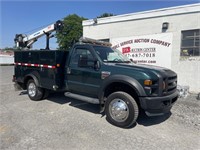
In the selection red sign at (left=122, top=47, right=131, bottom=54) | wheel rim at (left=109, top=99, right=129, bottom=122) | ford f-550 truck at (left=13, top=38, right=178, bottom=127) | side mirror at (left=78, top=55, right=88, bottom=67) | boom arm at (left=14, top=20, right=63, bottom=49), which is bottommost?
wheel rim at (left=109, top=99, right=129, bottom=122)

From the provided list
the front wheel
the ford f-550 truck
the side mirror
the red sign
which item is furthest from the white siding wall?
the front wheel

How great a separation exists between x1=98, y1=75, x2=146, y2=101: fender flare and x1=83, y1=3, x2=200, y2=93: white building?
5.73 m

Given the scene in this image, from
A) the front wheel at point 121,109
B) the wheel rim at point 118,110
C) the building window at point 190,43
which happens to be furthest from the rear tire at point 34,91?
the building window at point 190,43

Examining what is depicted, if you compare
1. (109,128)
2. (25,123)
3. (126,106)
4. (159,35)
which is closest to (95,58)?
(126,106)

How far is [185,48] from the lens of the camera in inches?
366

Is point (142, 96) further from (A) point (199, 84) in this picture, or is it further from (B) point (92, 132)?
(A) point (199, 84)

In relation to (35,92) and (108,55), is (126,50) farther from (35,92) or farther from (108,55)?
(35,92)

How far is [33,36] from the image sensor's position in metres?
9.63

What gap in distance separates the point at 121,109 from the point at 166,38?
20.6 feet

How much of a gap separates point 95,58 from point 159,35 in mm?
5773

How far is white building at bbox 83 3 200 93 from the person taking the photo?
29.6ft

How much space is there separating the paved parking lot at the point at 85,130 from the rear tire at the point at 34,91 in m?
0.63

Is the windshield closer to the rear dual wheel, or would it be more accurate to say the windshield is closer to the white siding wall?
the rear dual wheel

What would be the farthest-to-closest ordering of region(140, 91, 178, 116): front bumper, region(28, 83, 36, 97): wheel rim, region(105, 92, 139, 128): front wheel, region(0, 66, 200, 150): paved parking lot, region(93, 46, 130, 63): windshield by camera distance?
region(28, 83, 36, 97): wheel rim < region(93, 46, 130, 63): windshield < region(105, 92, 139, 128): front wheel < region(140, 91, 178, 116): front bumper < region(0, 66, 200, 150): paved parking lot
